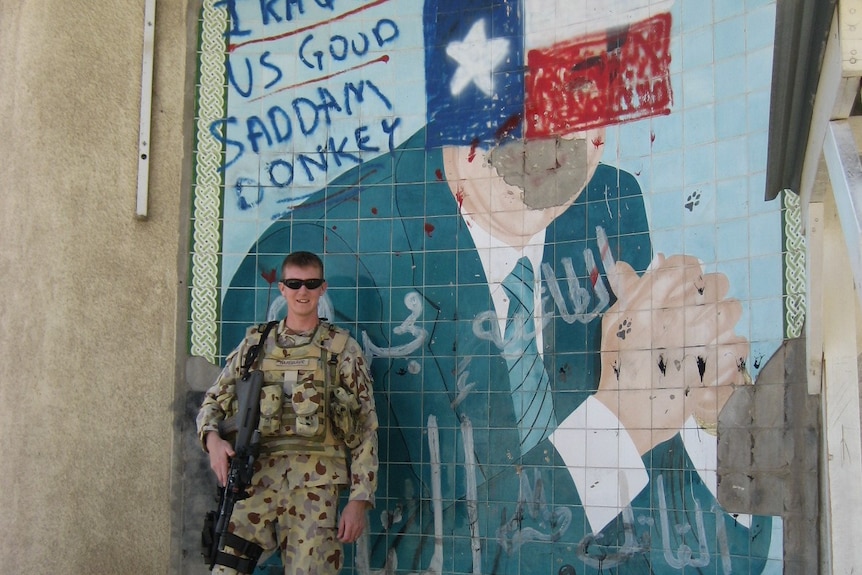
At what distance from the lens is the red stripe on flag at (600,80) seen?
5.45 metres

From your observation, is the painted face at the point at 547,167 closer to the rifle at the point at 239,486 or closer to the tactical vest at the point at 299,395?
the tactical vest at the point at 299,395

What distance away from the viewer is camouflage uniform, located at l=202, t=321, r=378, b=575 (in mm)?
5176

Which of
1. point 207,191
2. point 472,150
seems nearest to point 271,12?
point 207,191

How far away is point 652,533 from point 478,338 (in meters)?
1.30

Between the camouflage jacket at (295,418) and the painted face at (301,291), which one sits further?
the painted face at (301,291)

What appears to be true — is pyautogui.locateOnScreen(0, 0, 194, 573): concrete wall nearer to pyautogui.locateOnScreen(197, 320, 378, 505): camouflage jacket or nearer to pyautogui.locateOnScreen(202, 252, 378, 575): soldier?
pyautogui.locateOnScreen(197, 320, 378, 505): camouflage jacket

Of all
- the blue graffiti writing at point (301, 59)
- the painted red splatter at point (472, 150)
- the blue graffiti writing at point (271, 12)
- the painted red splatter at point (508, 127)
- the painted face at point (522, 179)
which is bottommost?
Result: the painted face at point (522, 179)

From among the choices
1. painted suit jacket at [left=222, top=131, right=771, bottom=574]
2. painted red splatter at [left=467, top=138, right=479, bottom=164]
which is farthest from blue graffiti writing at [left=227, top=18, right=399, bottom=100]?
painted red splatter at [left=467, top=138, right=479, bottom=164]

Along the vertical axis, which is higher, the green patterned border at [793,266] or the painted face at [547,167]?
the painted face at [547,167]

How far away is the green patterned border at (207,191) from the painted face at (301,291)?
0.81 metres

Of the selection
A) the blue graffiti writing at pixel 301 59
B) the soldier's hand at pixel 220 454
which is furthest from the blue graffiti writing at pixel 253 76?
the soldier's hand at pixel 220 454

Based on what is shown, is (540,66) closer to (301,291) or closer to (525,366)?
(525,366)

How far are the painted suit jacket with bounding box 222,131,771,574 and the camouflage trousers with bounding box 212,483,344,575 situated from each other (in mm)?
628

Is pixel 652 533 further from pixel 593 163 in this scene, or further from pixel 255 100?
A: pixel 255 100
